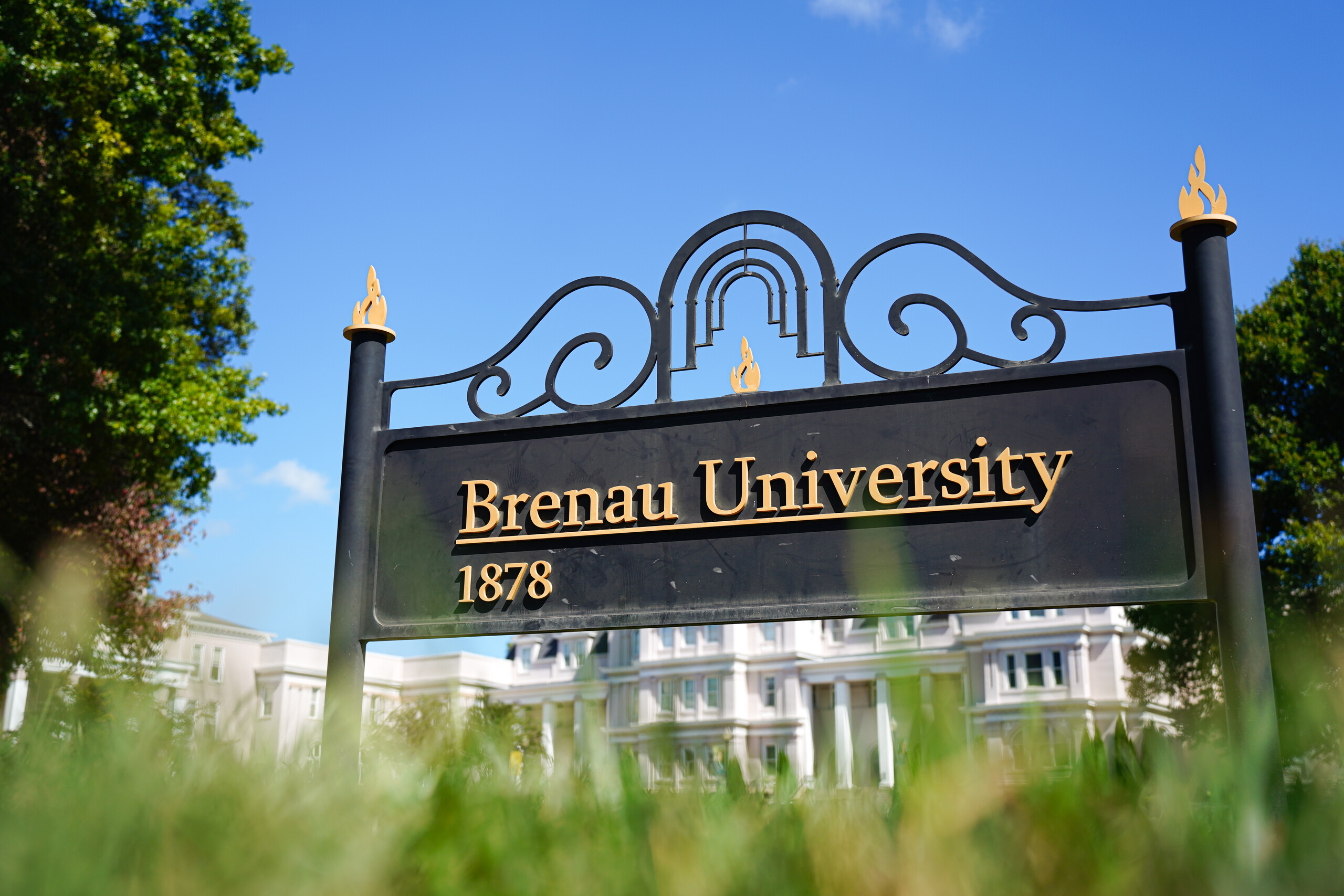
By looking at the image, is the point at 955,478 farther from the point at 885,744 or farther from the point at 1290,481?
the point at 1290,481

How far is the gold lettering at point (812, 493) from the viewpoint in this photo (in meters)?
4.41

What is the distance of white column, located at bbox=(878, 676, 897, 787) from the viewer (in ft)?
3.98

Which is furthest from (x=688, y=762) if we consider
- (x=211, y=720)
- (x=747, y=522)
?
(x=747, y=522)

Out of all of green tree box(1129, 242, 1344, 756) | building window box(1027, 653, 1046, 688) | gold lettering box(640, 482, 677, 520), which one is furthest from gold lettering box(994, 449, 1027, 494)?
building window box(1027, 653, 1046, 688)

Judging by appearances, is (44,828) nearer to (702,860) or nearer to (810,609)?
(702,860)

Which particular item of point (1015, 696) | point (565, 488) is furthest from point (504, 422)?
point (1015, 696)

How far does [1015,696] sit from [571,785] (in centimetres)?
4847

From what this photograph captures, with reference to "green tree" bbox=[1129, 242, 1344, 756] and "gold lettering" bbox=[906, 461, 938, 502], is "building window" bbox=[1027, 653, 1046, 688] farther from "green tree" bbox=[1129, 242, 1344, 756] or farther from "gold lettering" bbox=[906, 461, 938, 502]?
"gold lettering" bbox=[906, 461, 938, 502]

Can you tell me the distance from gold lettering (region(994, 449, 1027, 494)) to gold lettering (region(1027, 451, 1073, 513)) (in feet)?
0.24

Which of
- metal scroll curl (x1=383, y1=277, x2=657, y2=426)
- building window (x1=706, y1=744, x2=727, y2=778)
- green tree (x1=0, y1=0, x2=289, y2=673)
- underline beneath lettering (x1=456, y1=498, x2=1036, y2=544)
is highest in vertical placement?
green tree (x1=0, y1=0, x2=289, y2=673)

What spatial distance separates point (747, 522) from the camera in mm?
4445

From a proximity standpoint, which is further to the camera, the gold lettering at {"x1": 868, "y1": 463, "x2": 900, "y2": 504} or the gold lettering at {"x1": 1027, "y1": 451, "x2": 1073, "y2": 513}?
the gold lettering at {"x1": 868, "y1": 463, "x2": 900, "y2": 504}

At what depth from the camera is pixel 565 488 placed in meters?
4.79

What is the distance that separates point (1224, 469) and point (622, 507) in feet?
7.88
